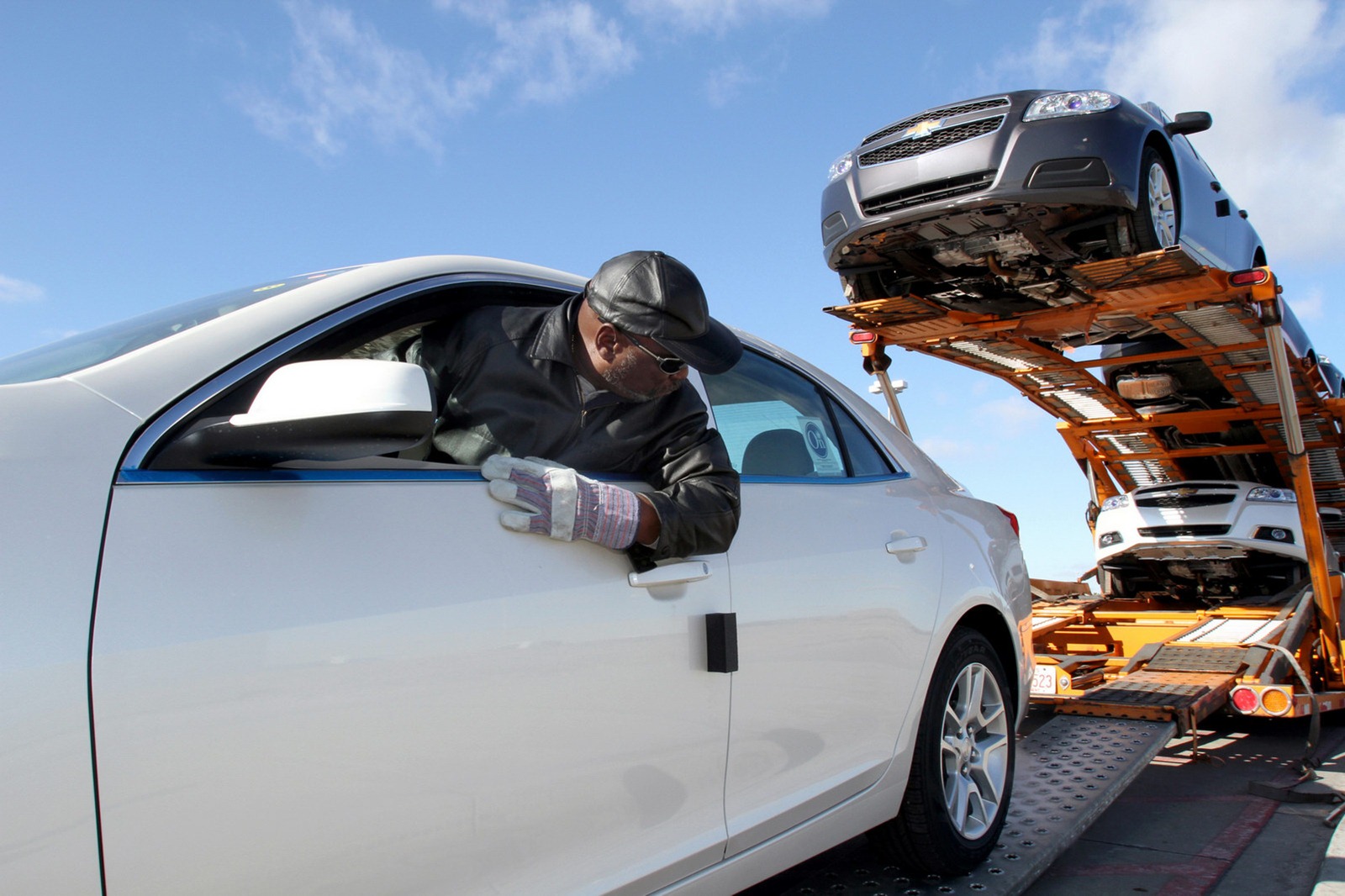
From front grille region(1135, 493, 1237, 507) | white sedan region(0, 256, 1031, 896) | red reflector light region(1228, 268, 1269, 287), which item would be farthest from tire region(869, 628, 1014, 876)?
front grille region(1135, 493, 1237, 507)

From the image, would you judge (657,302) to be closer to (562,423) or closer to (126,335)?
(562,423)

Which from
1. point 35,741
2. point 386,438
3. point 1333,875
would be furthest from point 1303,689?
point 35,741

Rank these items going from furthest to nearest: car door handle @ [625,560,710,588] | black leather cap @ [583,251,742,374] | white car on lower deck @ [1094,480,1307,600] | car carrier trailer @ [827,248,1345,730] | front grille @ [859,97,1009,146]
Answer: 1. white car on lower deck @ [1094,480,1307,600]
2. car carrier trailer @ [827,248,1345,730]
3. front grille @ [859,97,1009,146]
4. black leather cap @ [583,251,742,374]
5. car door handle @ [625,560,710,588]

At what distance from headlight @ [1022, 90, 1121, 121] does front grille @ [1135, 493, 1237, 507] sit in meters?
3.22

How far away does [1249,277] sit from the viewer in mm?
5137

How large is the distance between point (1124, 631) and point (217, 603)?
6.37 m

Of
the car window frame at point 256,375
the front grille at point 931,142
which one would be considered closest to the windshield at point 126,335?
the car window frame at point 256,375

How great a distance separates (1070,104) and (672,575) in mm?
3789

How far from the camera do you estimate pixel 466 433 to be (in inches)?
80.5

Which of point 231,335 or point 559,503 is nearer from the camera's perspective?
point 231,335

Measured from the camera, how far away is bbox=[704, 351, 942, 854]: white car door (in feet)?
7.38

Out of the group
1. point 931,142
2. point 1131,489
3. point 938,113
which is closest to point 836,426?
point 931,142

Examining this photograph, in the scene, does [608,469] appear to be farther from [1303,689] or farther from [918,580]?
[1303,689]

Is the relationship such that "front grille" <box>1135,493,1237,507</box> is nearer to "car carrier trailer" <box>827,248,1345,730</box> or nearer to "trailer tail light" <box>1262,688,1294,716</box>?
"car carrier trailer" <box>827,248,1345,730</box>
